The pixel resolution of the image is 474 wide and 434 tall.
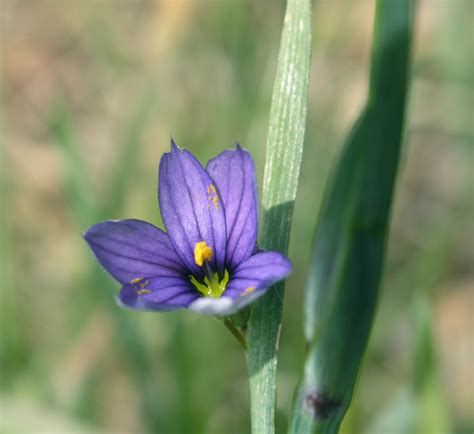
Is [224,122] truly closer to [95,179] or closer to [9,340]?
[95,179]

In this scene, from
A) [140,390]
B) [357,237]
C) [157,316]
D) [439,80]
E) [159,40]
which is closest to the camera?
[357,237]

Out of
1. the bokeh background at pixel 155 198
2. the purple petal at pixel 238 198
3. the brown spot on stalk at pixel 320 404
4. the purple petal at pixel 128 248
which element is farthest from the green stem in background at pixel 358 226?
the bokeh background at pixel 155 198

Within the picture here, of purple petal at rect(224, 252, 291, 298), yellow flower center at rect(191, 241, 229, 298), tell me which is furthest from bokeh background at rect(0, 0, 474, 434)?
purple petal at rect(224, 252, 291, 298)

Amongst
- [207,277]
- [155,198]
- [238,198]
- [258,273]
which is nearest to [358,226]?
[258,273]

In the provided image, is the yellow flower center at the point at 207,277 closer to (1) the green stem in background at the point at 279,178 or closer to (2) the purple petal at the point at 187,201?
(2) the purple petal at the point at 187,201

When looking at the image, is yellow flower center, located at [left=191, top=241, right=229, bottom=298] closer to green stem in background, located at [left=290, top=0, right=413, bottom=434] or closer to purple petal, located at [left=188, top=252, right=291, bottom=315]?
purple petal, located at [left=188, top=252, right=291, bottom=315]

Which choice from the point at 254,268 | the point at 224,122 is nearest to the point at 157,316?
the point at 224,122

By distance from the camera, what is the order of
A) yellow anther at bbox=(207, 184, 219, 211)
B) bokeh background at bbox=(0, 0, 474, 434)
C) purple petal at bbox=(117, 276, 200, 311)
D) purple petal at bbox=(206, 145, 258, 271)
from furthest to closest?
bokeh background at bbox=(0, 0, 474, 434)
yellow anther at bbox=(207, 184, 219, 211)
purple petal at bbox=(206, 145, 258, 271)
purple petal at bbox=(117, 276, 200, 311)
